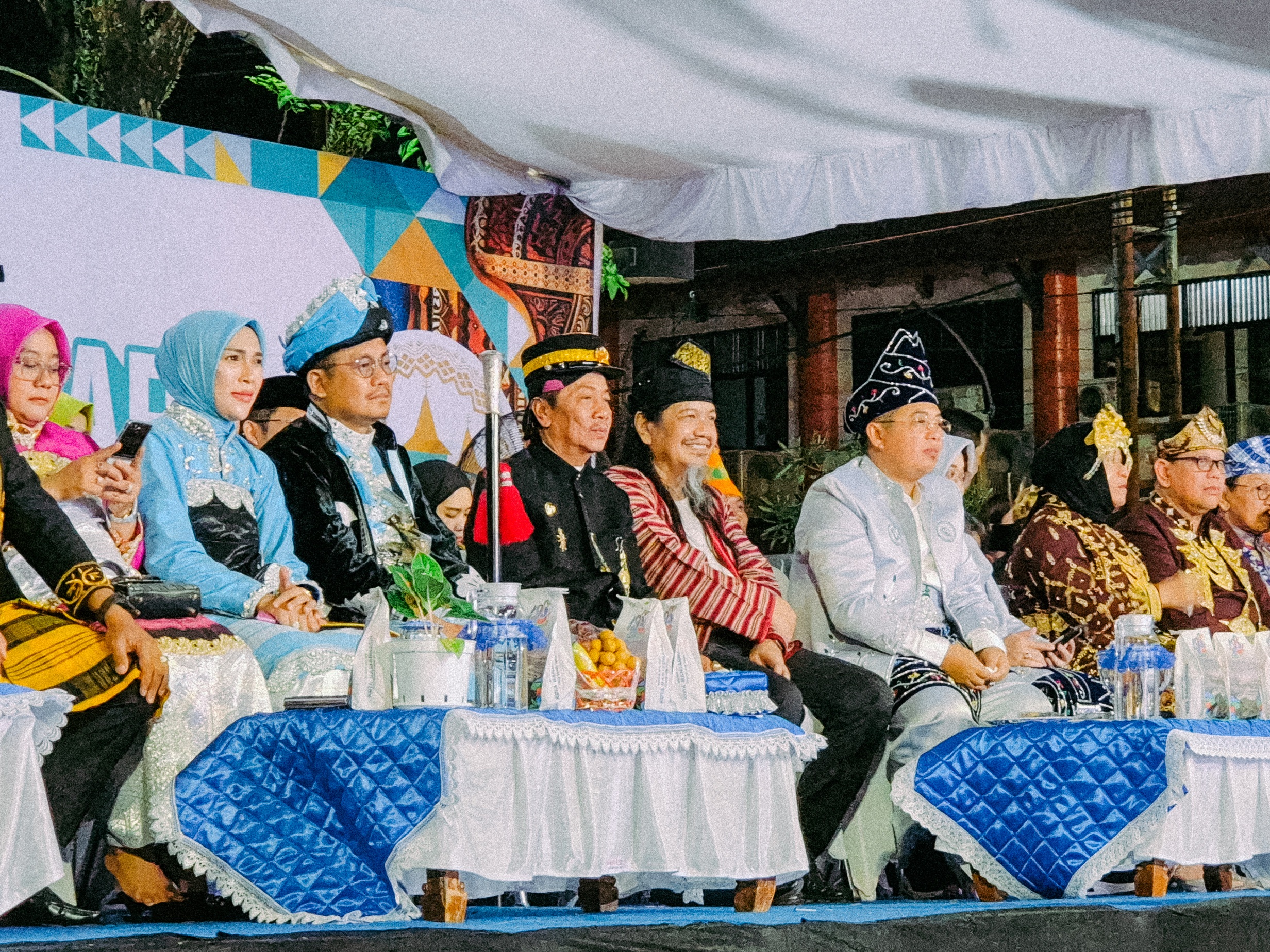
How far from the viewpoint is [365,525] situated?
17.8ft

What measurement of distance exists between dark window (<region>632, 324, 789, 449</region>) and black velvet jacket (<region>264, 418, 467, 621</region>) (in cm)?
829

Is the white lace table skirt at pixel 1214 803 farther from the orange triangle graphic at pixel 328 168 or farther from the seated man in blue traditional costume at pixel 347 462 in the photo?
the orange triangle graphic at pixel 328 168

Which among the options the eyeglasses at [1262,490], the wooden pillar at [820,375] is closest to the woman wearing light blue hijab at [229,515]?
the eyeglasses at [1262,490]

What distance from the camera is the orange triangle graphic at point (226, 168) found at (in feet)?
20.1

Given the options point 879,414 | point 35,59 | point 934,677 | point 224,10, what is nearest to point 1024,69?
point 879,414

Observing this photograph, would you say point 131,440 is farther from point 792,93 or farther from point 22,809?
point 792,93

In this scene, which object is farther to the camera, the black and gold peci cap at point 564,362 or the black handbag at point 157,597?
the black and gold peci cap at point 564,362

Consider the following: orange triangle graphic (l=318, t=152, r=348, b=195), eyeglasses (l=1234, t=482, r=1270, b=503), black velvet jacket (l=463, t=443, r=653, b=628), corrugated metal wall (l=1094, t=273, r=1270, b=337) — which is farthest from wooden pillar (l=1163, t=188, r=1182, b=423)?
black velvet jacket (l=463, t=443, r=653, b=628)

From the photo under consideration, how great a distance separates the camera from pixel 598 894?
445 cm

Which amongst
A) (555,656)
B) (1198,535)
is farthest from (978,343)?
(555,656)

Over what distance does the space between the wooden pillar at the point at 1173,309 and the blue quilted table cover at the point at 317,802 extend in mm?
8608

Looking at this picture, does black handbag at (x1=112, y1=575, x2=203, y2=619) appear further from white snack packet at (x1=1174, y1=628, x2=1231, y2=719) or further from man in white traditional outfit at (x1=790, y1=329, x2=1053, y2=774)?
white snack packet at (x1=1174, y1=628, x2=1231, y2=719)

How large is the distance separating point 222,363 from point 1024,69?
9.02 feet

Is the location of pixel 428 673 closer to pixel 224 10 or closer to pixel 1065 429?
pixel 224 10
